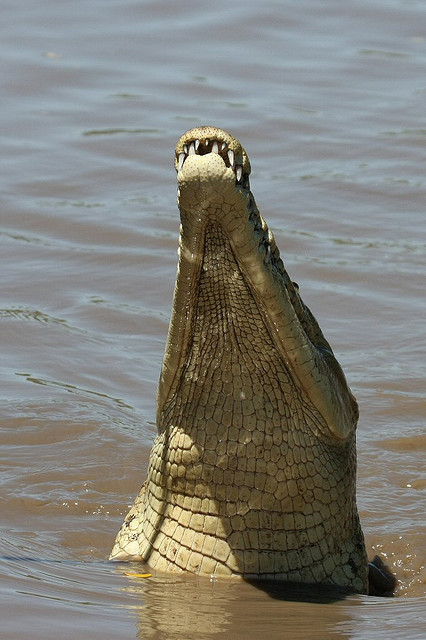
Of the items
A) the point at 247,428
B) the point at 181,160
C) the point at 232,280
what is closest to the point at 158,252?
the point at 247,428

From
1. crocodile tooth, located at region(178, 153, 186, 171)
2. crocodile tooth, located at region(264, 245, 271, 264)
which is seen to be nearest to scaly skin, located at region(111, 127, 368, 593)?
crocodile tooth, located at region(264, 245, 271, 264)

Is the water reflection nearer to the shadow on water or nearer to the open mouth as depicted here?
the shadow on water

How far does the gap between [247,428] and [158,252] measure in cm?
437

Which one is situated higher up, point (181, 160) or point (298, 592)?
point (181, 160)

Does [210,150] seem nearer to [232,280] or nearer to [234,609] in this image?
[232,280]

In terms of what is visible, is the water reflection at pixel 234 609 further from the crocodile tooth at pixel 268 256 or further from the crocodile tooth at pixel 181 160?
the crocodile tooth at pixel 181 160

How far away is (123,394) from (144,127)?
4106mm

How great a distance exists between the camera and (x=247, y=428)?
12.2ft

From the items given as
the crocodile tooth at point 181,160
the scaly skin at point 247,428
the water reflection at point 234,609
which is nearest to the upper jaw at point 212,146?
the crocodile tooth at point 181,160

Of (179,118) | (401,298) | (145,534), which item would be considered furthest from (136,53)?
(145,534)

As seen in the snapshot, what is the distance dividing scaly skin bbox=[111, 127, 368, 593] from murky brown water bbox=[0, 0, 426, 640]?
0.15m

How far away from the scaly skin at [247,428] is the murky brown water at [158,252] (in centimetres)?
15

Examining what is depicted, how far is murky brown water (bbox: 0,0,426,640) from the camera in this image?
146 inches

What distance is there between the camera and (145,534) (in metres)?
4.09
